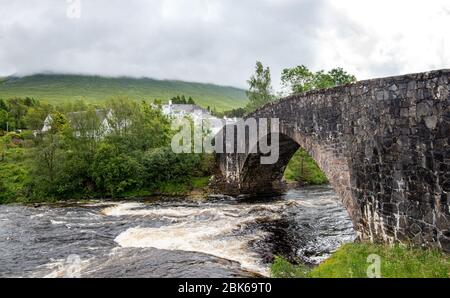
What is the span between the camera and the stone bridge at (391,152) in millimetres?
9820

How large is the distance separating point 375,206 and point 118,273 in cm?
951

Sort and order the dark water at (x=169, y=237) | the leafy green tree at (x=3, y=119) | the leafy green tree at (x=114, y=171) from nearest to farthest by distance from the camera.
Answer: the dark water at (x=169, y=237)
the leafy green tree at (x=114, y=171)
the leafy green tree at (x=3, y=119)

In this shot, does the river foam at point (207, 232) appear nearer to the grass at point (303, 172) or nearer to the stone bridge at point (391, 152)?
the stone bridge at point (391, 152)

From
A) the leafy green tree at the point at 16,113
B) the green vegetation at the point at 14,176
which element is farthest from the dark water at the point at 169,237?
the leafy green tree at the point at 16,113

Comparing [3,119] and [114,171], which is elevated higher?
[3,119]

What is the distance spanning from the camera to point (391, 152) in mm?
11664

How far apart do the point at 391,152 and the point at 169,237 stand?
12557 millimetres

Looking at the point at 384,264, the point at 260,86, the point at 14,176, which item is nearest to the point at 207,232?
the point at 384,264

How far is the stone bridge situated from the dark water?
4.43 meters

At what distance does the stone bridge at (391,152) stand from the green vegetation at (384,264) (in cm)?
42

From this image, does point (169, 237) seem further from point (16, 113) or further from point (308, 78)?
point (16, 113)

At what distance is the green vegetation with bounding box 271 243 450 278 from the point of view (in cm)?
922

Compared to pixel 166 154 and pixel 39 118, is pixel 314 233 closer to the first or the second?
pixel 166 154
